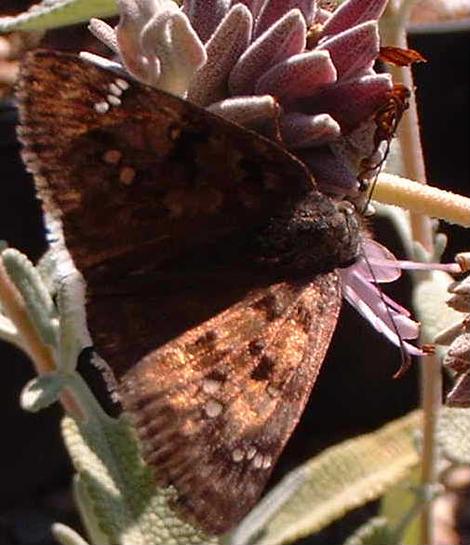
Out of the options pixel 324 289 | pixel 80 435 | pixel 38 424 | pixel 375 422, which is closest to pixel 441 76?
pixel 375 422

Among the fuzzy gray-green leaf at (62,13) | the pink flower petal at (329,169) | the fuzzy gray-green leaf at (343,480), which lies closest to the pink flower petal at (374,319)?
the pink flower petal at (329,169)

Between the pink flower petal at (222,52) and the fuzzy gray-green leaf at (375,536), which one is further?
the fuzzy gray-green leaf at (375,536)

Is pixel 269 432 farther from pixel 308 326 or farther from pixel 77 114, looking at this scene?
pixel 77 114

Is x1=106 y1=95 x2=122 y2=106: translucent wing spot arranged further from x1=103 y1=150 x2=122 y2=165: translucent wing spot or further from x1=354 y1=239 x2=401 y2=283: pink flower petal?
x1=354 y1=239 x2=401 y2=283: pink flower petal

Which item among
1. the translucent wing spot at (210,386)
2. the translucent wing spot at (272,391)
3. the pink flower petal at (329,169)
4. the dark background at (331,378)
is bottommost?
the dark background at (331,378)

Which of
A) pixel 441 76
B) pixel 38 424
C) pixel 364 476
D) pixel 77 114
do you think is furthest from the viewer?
pixel 441 76

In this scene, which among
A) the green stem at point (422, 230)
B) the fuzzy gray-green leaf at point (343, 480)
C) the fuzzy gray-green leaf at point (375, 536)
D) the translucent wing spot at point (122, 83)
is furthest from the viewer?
the fuzzy gray-green leaf at point (343, 480)

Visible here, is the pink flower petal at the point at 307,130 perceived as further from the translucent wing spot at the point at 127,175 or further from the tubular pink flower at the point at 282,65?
the translucent wing spot at the point at 127,175
